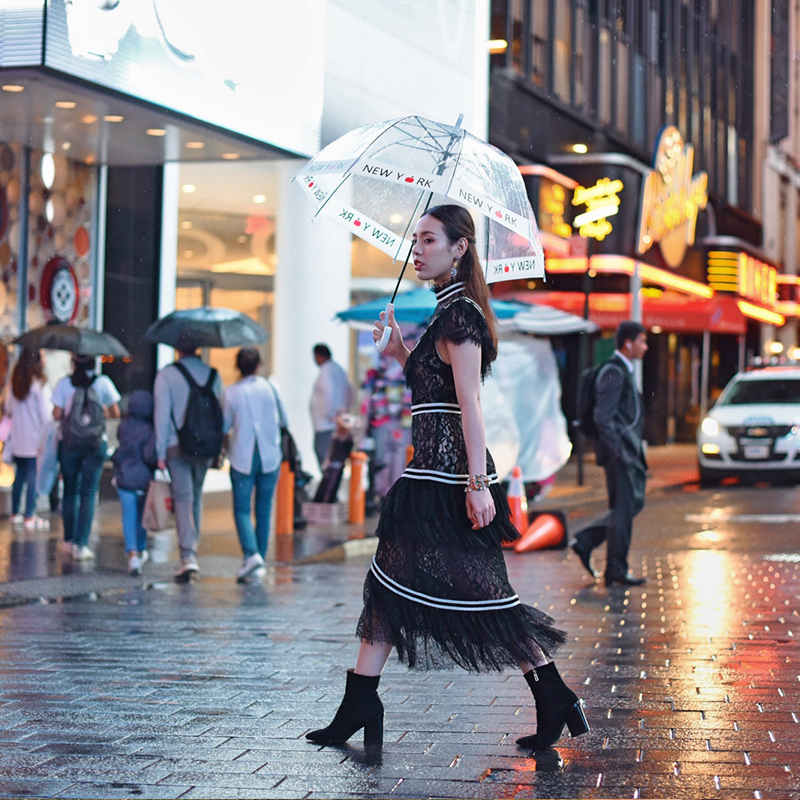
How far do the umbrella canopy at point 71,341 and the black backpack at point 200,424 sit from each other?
189 centimetres

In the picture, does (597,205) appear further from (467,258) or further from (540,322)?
→ (467,258)

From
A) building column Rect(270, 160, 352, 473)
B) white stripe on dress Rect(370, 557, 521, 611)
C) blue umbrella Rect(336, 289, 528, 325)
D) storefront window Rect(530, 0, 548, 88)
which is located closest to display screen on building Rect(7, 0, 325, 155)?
blue umbrella Rect(336, 289, 528, 325)

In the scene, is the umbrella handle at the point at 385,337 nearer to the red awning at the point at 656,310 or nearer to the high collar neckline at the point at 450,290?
the high collar neckline at the point at 450,290

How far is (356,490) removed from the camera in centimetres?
1481

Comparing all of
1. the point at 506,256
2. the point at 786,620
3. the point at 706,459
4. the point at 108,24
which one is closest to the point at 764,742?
the point at 506,256

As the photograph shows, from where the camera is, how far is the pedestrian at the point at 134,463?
10992 mm

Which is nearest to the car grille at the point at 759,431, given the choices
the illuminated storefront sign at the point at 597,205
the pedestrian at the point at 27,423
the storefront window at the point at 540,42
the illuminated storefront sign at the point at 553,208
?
the illuminated storefront sign at the point at 597,205

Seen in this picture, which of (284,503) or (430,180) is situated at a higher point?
(430,180)

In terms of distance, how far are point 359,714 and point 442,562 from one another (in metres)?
0.65

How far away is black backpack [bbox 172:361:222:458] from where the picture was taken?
10.7 metres

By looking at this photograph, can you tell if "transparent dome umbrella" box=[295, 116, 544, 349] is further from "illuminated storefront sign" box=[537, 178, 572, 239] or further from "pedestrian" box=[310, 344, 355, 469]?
"illuminated storefront sign" box=[537, 178, 572, 239]

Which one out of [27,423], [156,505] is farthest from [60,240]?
[156,505]

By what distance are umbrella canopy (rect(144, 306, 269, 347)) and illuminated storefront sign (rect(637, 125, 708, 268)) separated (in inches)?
712

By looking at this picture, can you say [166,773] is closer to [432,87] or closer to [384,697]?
[384,697]
